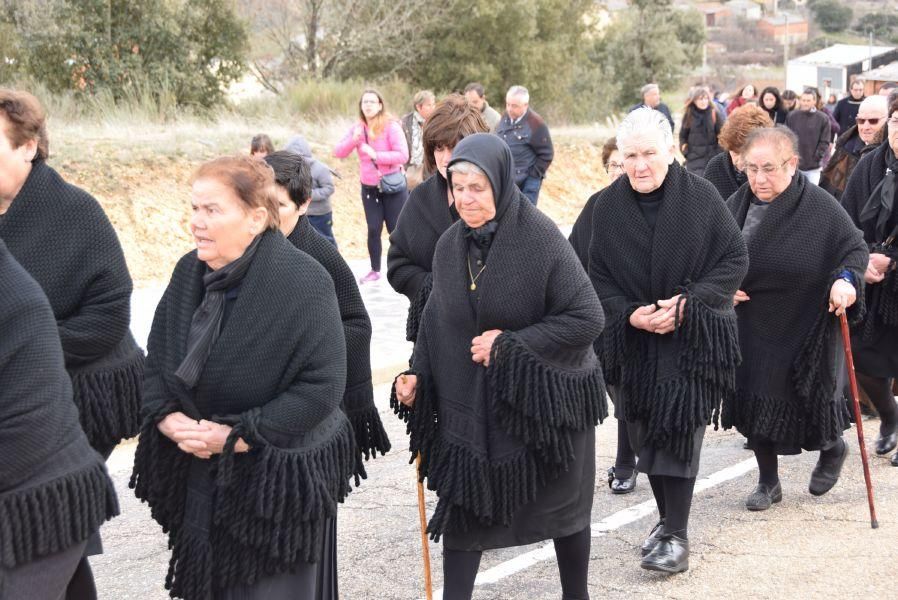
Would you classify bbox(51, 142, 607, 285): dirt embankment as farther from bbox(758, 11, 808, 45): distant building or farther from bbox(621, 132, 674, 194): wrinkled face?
bbox(758, 11, 808, 45): distant building

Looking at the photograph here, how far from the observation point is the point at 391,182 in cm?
1277

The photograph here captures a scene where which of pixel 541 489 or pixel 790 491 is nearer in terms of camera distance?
pixel 541 489

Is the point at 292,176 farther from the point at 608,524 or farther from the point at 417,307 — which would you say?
the point at 608,524

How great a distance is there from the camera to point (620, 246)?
585cm

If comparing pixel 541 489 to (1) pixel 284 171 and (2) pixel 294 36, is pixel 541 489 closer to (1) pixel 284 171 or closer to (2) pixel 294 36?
(1) pixel 284 171

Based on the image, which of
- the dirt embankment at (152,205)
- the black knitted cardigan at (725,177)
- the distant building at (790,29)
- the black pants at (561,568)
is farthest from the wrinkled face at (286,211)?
the distant building at (790,29)

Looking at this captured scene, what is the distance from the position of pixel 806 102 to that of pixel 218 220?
15.1 m

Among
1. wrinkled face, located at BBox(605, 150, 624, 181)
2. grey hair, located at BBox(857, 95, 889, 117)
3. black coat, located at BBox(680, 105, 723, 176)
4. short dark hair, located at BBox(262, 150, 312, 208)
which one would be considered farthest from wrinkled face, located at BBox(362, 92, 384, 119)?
short dark hair, located at BBox(262, 150, 312, 208)

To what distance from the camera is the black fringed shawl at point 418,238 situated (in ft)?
20.9

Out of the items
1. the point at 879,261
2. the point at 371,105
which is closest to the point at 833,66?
the point at 371,105

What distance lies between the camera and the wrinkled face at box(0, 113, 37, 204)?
14.2ft

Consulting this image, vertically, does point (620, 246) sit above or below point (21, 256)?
below

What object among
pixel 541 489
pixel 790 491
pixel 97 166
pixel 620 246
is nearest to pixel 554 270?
pixel 541 489

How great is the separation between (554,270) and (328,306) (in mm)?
981
